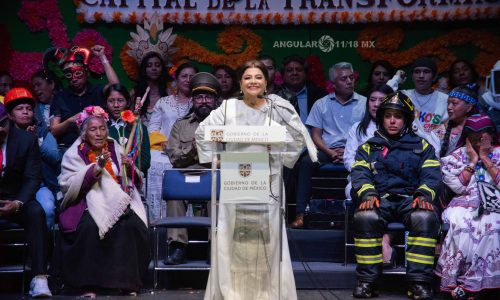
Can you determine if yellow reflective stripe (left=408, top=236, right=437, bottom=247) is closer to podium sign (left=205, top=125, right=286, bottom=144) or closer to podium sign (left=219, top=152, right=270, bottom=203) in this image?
podium sign (left=219, top=152, right=270, bottom=203)

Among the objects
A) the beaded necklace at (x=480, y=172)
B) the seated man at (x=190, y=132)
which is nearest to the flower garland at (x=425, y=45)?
the seated man at (x=190, y=132)

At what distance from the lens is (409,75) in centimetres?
1082

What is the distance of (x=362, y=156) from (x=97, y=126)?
2.25 meters

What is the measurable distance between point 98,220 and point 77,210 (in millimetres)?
234

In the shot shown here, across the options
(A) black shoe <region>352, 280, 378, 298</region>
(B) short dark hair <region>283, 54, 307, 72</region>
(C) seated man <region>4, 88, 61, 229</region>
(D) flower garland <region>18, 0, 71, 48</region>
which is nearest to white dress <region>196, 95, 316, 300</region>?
(A) black shoe <region>352, 280, 378, 298</region>

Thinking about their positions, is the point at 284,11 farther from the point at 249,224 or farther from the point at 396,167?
the point at 249,224

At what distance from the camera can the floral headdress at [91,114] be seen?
7867mm

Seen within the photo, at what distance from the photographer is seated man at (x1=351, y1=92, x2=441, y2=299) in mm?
7320

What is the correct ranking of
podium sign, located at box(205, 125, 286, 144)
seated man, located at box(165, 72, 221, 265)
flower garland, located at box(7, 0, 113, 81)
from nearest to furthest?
podium sign, located at box(205, 125, 286, 144) < seated man, located at box(165, 72, 221, 265) < flower garland, located at box(7, 0, 113, 81)

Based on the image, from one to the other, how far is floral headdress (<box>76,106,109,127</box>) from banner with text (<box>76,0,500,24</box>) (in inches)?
116

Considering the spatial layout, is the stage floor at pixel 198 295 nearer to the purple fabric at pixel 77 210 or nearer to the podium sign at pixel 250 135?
the purple fabric at pixel 77 210

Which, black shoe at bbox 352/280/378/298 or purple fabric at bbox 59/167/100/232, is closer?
black shoe at bbox 352/280/378/298

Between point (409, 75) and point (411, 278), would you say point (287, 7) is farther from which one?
point (411, 278)

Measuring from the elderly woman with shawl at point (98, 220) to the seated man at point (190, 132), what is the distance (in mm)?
547
